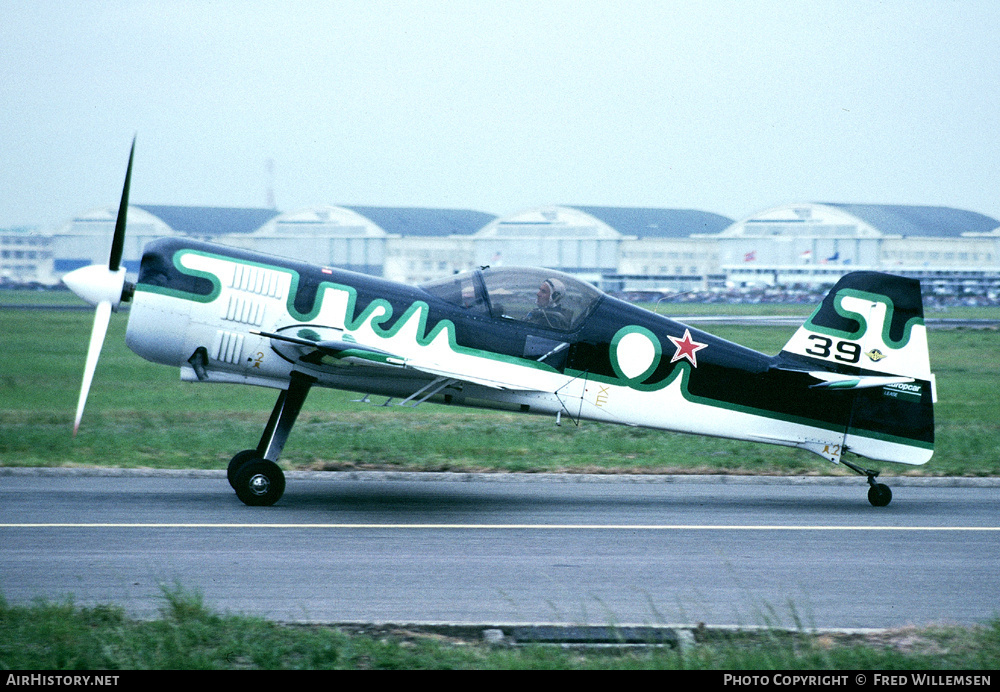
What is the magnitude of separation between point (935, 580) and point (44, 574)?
22.7 feet

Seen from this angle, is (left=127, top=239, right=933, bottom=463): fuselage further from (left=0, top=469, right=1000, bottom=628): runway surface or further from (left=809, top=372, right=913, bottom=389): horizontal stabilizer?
(left=0, top=469, right=1000, bottom=628): runway surface

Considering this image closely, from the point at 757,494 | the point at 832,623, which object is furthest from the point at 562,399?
the point at 832,623

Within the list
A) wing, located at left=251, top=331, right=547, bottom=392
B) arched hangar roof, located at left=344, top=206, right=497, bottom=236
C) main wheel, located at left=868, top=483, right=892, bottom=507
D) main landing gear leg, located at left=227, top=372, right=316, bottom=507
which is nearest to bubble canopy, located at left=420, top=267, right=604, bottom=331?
wing, located at left=251, top=331, right=547, bottom=392

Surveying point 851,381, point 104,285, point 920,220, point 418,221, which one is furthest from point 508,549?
point 920,220

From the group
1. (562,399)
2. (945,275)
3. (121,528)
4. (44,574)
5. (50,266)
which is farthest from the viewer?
(945,275)

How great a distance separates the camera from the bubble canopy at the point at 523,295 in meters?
10.5

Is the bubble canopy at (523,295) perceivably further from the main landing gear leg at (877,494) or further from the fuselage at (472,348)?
the main landing gear leg at (877,494)

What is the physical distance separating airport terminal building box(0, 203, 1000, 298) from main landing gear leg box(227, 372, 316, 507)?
2554cm

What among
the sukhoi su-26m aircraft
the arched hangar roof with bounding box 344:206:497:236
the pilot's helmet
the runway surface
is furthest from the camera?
the arched hangar roof with bounding box 344:206:497:236

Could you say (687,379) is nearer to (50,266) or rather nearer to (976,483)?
(976,483)

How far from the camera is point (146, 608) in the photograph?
20.9 feet

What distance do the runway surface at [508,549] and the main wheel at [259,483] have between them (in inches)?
6.3

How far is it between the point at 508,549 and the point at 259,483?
2991 millimetres

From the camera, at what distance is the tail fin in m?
10.9
